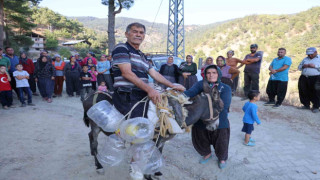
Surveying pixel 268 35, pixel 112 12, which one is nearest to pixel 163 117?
pixel 112 12

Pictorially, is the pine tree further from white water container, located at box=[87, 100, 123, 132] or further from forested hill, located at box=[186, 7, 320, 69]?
forested hill, located at box=[186, 7, 320, 69]

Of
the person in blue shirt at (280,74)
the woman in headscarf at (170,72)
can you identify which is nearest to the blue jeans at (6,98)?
the woman in headscarf at (170,72)

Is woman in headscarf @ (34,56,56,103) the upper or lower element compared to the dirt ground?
upper

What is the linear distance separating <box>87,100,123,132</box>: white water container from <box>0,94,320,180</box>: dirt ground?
102 cm

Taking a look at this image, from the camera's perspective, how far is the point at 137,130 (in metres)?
2.19

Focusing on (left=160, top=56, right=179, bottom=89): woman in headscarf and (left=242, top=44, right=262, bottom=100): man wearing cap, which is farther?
(left=242, top=44, right=262, bottom=100): man wearing cap

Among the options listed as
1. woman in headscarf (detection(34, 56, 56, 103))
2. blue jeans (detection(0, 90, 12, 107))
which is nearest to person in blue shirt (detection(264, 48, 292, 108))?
woman in headscarf (detection(34, 56, 56, 103))

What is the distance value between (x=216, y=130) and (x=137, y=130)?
65.6 inches

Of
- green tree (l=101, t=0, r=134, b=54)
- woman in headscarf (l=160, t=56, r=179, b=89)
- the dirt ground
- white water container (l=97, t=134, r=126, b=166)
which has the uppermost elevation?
green tree (l=101, t=0, r=134, b=54)

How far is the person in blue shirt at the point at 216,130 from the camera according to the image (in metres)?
3.01

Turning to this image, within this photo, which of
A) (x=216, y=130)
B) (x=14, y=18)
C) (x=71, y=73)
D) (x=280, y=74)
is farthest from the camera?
(x=14, y=18)

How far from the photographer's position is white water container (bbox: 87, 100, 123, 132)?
2439 millimetres

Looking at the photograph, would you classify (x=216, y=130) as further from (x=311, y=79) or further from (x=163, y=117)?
(x=311, y=79)

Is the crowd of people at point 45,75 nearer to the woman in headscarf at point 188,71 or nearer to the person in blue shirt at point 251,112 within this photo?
the woman in headscarf at point 188,71
